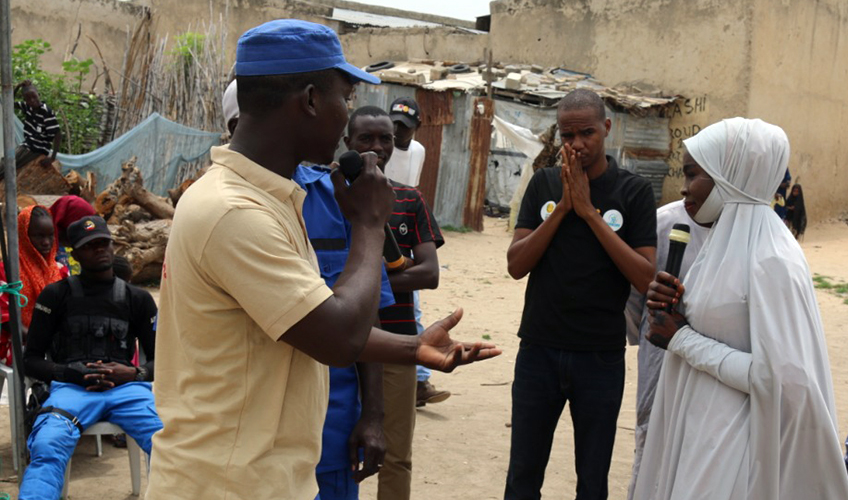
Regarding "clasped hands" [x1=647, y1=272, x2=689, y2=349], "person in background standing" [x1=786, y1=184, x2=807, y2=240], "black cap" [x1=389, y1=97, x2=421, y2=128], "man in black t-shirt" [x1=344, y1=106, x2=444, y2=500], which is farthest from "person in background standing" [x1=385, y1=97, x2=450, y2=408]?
"person in background standing" [x1=786, y1=184, x2=807, y2=240]

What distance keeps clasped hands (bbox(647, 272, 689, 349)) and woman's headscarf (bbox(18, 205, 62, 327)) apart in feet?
12.4

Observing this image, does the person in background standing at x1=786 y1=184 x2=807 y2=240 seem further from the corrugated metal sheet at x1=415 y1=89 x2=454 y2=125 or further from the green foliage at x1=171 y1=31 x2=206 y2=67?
the green foliage at x1=171 y1=31 x2=206 y2=67

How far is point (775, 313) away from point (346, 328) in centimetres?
162

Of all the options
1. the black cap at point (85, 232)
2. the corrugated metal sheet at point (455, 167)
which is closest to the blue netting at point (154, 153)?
the corrugated metal sheet at point (455, 167)

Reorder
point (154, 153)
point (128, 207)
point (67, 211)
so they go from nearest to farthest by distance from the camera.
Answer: point (67, 211) → point (128, 207) → point (154, 153)

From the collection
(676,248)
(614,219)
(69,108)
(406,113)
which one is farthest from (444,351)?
(69,108)

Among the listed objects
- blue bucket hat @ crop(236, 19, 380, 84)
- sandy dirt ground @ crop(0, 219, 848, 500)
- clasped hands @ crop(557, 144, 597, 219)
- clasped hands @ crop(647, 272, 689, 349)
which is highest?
blue bucket hat @ crop(236, 19, 380, 84)

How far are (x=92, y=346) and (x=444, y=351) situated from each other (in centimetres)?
326

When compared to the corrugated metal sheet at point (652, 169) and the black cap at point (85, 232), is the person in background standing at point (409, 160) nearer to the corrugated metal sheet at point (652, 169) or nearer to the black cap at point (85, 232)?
the black cap at point (85, 232)

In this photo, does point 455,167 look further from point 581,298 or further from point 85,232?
point 581,298

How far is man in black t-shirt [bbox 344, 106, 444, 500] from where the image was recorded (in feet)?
12.6

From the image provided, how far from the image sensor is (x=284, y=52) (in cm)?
179

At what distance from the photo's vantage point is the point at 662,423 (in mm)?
3246

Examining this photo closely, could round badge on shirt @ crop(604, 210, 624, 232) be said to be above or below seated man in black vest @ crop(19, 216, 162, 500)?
above
